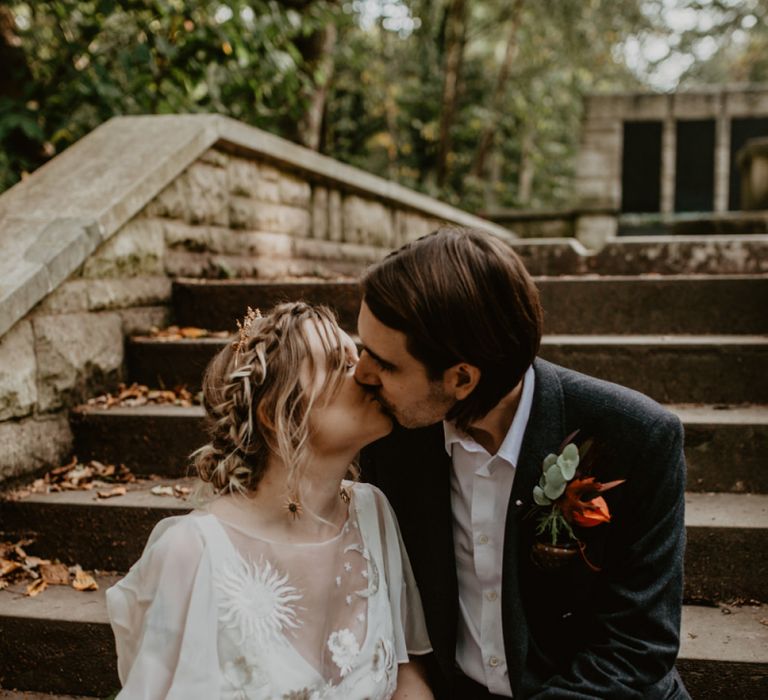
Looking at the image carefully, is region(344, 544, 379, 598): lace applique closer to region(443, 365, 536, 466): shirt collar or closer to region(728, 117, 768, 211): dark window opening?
region(443, 365, 536, 466): shirt collar

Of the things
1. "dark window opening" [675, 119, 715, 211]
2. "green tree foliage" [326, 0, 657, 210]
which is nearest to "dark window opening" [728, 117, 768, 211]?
"dark window opening" [675, 119, 715, 211]

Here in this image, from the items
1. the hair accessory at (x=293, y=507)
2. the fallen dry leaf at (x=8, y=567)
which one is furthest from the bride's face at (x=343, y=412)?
the fallen dry leaf at (x=8, y=567)

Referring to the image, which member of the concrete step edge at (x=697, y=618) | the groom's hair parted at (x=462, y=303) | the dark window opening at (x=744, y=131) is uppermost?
the dark window opening at (x=744, y=131)

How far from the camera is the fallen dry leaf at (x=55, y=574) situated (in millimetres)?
2838

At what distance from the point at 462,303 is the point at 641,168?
41.8ft

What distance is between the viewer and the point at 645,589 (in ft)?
5.92

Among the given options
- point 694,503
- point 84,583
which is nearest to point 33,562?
point 84,583

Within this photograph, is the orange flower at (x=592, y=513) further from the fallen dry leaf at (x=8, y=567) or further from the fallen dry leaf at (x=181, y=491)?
the fallen dry leaf at (x=8, y=567)

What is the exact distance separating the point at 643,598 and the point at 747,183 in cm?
889

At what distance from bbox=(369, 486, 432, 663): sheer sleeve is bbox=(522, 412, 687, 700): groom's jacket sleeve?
1.23ft

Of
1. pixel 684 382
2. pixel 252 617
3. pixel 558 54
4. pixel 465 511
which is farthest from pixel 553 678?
pixel 558 54

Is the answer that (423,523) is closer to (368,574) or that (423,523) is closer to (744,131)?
(368,574)

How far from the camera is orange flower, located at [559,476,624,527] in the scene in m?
1.72

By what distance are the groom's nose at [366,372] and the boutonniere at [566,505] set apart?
0.45 meters
